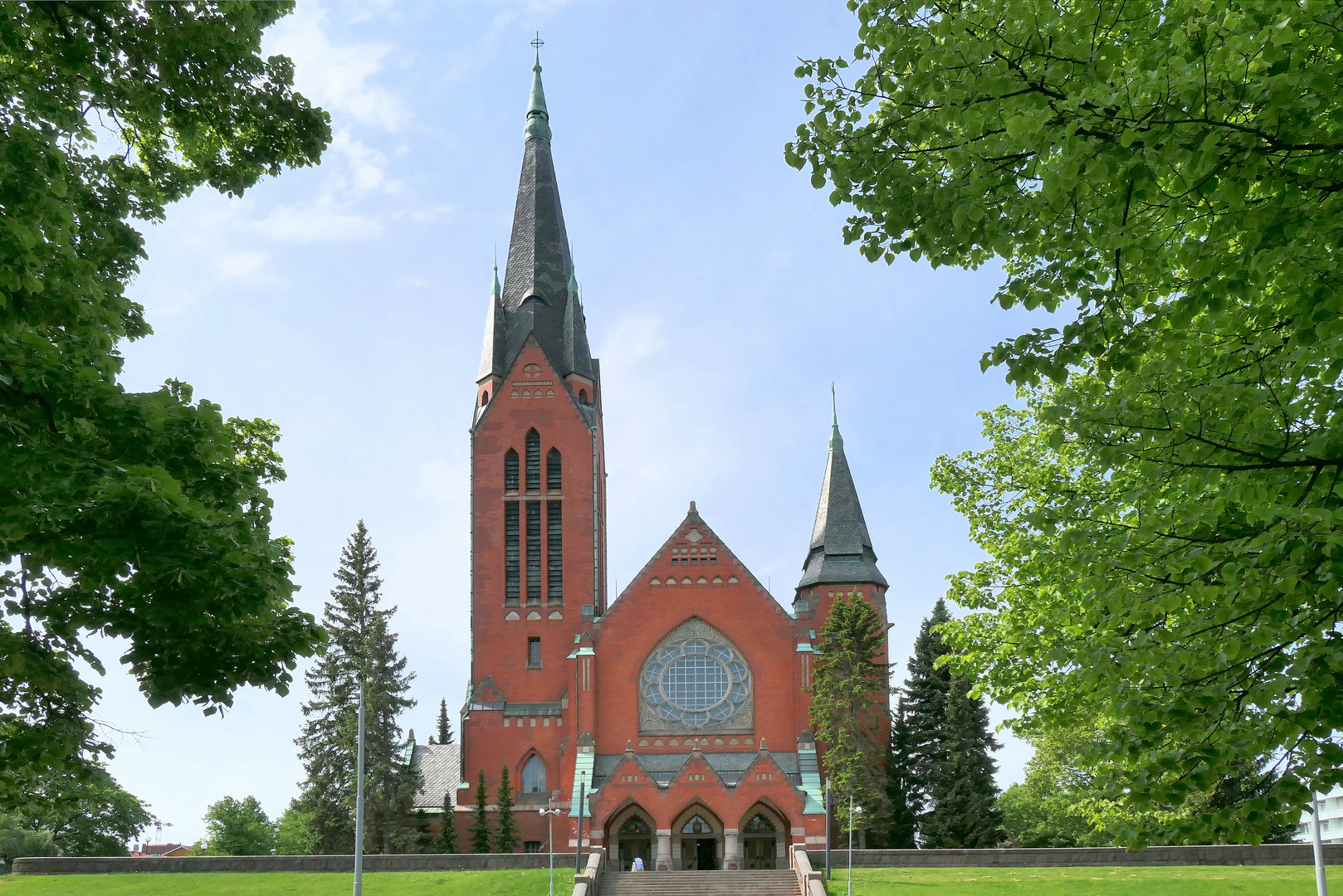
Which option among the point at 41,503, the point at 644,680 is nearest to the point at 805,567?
the point at 644,680

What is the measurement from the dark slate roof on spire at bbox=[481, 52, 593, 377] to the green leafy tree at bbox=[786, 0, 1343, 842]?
41.0 meters

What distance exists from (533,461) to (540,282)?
850 cm

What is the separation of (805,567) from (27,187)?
142 feet

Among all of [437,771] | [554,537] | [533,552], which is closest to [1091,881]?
[554,537]

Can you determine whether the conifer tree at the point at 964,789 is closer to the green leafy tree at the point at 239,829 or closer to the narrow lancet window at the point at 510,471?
the narrow lancet window at the point at 510,471

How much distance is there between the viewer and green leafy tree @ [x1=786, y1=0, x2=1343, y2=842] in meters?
6.91

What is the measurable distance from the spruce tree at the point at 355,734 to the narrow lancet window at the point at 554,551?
20.0 feet

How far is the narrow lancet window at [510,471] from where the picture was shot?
4756cm

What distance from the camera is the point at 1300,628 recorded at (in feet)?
24.2

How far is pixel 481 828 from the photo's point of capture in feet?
136

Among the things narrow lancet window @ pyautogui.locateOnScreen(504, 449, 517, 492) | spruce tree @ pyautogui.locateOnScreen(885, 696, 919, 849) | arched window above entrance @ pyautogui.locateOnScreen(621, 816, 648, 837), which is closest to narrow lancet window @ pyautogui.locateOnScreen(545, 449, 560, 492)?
narrow lancet window @ pyautogui.locateOnScreen(504, 449, 517, 492)

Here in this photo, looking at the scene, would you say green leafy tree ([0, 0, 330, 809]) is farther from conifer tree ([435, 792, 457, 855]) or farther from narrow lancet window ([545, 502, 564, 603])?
narrow lancet window ([545, 502, 564, 603])

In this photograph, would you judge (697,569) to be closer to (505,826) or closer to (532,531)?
(532,531)

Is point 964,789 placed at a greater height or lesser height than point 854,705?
lesser
